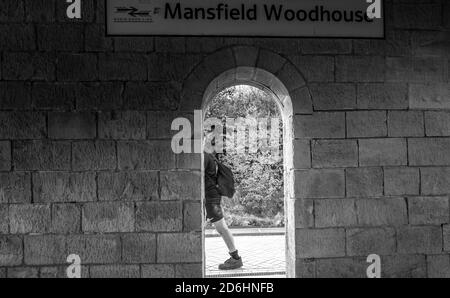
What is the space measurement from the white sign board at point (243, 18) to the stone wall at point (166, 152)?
0.32 feet

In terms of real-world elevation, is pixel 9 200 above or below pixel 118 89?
below

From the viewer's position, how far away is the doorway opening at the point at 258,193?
187 inches

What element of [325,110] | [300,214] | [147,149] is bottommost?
[300,214]

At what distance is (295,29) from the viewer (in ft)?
15.0

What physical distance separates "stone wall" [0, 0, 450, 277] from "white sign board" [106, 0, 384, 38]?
0.32ft

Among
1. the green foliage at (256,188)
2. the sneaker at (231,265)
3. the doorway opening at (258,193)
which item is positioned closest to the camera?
the doorway opening at (258,193)

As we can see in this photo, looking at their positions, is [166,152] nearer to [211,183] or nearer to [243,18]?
[243,18]

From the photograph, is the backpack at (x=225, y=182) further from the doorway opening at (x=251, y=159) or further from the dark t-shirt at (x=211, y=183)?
the doorway opening at (x=251, y=159)

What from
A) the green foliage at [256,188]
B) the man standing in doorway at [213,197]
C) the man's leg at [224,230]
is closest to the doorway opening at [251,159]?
the green foliage at [256,188]

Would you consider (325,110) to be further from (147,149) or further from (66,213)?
(66,213)

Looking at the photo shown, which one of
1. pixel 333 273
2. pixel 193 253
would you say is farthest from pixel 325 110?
pixel 193 253

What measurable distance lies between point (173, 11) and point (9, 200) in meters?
2.50

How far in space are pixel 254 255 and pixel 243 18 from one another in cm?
459
